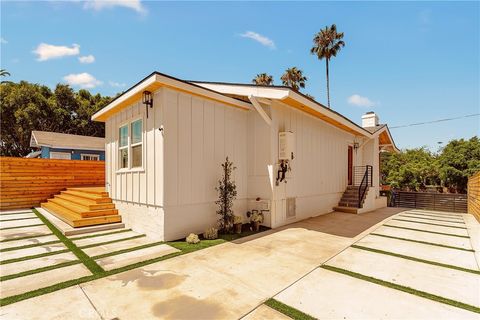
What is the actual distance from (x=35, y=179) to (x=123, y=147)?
20.3ft

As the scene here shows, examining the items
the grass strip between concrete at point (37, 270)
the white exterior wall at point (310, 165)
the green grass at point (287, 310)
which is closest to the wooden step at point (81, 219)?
the grass strip between concrete at point (37, 270)

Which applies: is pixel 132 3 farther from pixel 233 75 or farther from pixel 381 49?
pixel 381 49

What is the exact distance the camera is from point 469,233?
5977 millimetres

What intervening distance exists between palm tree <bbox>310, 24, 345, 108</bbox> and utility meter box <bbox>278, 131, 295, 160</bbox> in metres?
21.0

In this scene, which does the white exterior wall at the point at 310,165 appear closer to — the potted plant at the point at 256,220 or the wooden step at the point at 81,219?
the potted plant at the point at 256,220

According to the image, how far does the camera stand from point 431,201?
45.6 feet

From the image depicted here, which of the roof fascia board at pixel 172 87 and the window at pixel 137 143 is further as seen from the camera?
the window at pixel 137 143

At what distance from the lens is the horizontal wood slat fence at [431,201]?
1302cm

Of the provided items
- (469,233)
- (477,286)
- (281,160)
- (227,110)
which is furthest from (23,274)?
(469,233)

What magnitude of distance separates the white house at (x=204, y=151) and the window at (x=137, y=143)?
0.03m

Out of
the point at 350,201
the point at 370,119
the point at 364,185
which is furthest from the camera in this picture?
the point at 370,119

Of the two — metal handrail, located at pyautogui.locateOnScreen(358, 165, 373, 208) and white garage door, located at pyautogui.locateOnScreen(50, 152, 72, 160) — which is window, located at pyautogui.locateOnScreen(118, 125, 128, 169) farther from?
white garage door, located at pyautogui.locateOnScreen(50, 152, 72, 160)

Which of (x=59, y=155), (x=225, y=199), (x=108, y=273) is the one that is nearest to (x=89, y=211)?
(x=108, y=273)

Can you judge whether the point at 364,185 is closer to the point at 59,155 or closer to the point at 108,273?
the point at 108,273
